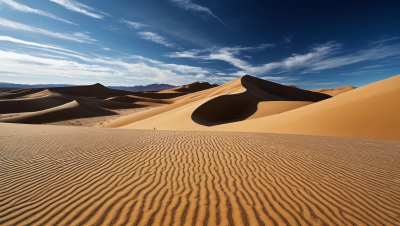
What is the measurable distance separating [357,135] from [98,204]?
11.7 m

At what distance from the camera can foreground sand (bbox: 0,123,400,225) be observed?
275 cm

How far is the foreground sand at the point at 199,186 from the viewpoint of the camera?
9.04 feet

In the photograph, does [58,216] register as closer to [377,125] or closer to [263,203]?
[263,203]

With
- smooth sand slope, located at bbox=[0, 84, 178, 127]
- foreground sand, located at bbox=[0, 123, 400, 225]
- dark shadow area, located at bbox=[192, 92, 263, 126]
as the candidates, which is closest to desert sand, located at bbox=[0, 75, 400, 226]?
foreground sand, located at bbox=[0, 123, 400, 225]

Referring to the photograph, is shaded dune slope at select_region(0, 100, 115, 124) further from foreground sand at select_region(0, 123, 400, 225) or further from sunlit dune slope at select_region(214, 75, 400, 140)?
sunlit dune slope at select_region(214, 75, 400, 140)

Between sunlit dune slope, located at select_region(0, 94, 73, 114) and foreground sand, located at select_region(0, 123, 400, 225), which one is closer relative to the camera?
foreground sand, located at select_region(0, 123, 400, 225)

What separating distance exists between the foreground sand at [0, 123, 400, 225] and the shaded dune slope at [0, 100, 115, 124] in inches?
887

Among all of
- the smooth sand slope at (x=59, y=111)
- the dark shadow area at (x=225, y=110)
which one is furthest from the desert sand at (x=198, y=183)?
the smooth sand slope at (x=59, y=111)

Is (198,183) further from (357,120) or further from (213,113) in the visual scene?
(213,113)

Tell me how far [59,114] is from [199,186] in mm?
30531

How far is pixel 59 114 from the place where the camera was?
26.4 m

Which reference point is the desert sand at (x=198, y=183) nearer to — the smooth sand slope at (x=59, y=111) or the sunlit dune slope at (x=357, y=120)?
the sunlit dune slope at (x=357, y=120)

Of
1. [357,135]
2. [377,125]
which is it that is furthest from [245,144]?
[377,125]

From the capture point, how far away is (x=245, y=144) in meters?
7.15
